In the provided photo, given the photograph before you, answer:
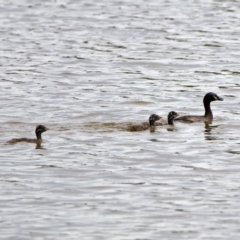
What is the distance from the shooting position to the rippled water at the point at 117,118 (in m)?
→ 17.1

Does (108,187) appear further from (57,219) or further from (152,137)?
(152,137)

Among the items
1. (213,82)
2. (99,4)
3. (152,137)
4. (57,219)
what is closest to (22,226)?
(57,219)

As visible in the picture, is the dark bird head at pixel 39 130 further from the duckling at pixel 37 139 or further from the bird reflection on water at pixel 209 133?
the bird reflection on water at pixel 209 133

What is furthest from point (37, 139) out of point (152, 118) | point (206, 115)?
point (206, 115)

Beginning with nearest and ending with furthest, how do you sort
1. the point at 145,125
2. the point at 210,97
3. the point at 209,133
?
the point at 145,125, the point at 209,133, the point at 210,97

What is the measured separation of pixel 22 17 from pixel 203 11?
21.0 ft

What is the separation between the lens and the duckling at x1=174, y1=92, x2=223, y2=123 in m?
24.9

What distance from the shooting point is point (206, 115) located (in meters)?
25.4

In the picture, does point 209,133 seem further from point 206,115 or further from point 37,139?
point 37,139

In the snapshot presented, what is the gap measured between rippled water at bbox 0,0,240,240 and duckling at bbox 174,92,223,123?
0.82ft

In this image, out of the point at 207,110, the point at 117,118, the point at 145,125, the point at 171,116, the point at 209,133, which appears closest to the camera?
the point at 145,125

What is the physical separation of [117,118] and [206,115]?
1977 millimetres

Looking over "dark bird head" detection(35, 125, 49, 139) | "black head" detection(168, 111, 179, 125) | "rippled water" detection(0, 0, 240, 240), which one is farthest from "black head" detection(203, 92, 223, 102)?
"dark bird head" detection(35, 125, 49, 139)

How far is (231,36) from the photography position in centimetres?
3628
